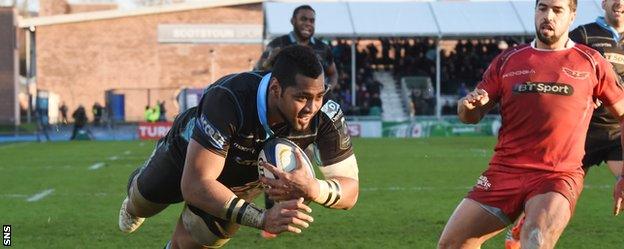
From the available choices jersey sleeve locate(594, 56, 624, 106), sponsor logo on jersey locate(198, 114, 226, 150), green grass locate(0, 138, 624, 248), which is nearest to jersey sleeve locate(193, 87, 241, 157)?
sponsor logo on jersey locate(198, 114, 226, 150)

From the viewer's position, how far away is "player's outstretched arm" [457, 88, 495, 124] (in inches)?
232

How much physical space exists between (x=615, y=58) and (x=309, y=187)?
413 centimetres

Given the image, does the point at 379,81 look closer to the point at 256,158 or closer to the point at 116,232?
the point at 116,232

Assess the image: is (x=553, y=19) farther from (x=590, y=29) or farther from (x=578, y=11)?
(x=578, y=11)

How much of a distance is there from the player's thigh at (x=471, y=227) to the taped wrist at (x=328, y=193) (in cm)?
84

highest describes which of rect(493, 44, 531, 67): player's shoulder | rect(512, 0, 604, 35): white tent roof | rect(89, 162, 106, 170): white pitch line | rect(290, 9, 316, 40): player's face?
rect(493, 44, 531, 67): player's shoulder

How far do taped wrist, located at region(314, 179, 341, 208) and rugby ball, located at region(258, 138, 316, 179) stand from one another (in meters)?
0.10

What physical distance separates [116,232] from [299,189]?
4662 mm

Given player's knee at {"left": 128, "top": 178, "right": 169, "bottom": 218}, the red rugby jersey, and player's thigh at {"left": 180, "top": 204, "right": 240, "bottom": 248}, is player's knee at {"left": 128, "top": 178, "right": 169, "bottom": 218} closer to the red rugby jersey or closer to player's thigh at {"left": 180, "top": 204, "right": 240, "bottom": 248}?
player's thigh at {"left": 180, "top": 204, "right": 240, "bottom": 248}

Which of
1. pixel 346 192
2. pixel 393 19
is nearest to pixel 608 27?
pixel 346 192

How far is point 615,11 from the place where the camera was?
829 cm

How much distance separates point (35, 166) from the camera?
62.9 feet

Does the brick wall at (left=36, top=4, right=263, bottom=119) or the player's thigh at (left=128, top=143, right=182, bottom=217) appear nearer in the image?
the player's thigh at (left=128, top=143, right=182, bottom=217)

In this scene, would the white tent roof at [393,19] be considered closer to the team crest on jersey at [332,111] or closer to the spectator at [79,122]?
the spectator at [79,122]
